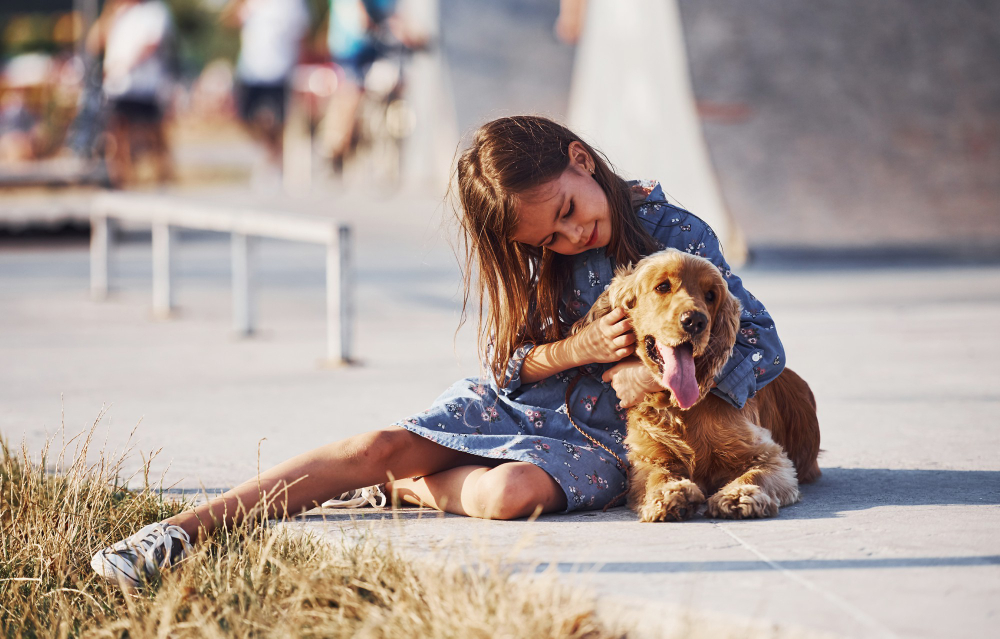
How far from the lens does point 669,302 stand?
10.3 feet

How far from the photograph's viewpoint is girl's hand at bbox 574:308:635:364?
3264 millimetres

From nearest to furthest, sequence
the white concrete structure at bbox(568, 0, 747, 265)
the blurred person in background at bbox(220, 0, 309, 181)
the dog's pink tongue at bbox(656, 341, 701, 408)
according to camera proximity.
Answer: the dog's pink tongue at bbox(656, 341, 701, 408)
the white concrete structure at bbox(568, 0, 747, 265)
the blurred person in background at bbox(220, 0, 309, 181)

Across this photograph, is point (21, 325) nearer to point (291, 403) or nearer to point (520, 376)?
point (291, 403)

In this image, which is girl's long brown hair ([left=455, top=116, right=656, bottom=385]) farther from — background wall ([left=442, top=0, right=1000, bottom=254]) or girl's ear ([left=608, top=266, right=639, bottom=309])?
background wall ([left=442, top=0, right=1000, bottom=254])

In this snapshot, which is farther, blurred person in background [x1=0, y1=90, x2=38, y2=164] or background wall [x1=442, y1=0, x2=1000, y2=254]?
blurred person in background [x1=0, y1=90, x2=38, y2=164]

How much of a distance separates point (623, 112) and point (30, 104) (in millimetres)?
20195

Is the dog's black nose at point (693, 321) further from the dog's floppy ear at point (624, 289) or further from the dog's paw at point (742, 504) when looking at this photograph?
the dog's paw at point (742, 504)

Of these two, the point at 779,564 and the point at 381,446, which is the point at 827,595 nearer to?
Answer: the point at 779,564

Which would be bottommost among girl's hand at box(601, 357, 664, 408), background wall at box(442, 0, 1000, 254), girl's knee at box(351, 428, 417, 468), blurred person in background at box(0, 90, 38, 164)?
girl's knee at box(351, 428, 417, 468)

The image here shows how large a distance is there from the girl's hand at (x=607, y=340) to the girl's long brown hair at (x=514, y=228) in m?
0.28

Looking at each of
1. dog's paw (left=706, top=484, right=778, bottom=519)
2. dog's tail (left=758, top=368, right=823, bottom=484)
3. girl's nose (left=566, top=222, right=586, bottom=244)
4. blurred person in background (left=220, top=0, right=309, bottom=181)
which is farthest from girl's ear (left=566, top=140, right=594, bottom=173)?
blurred person in background (left=220, top=0, right=309, bottom=181)

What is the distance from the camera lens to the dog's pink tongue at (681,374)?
3.15 meters

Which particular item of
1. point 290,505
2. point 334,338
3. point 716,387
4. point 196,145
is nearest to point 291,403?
point 334,338

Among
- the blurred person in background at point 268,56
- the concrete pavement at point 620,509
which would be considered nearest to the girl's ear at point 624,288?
the concrete pavement at point 620,509
